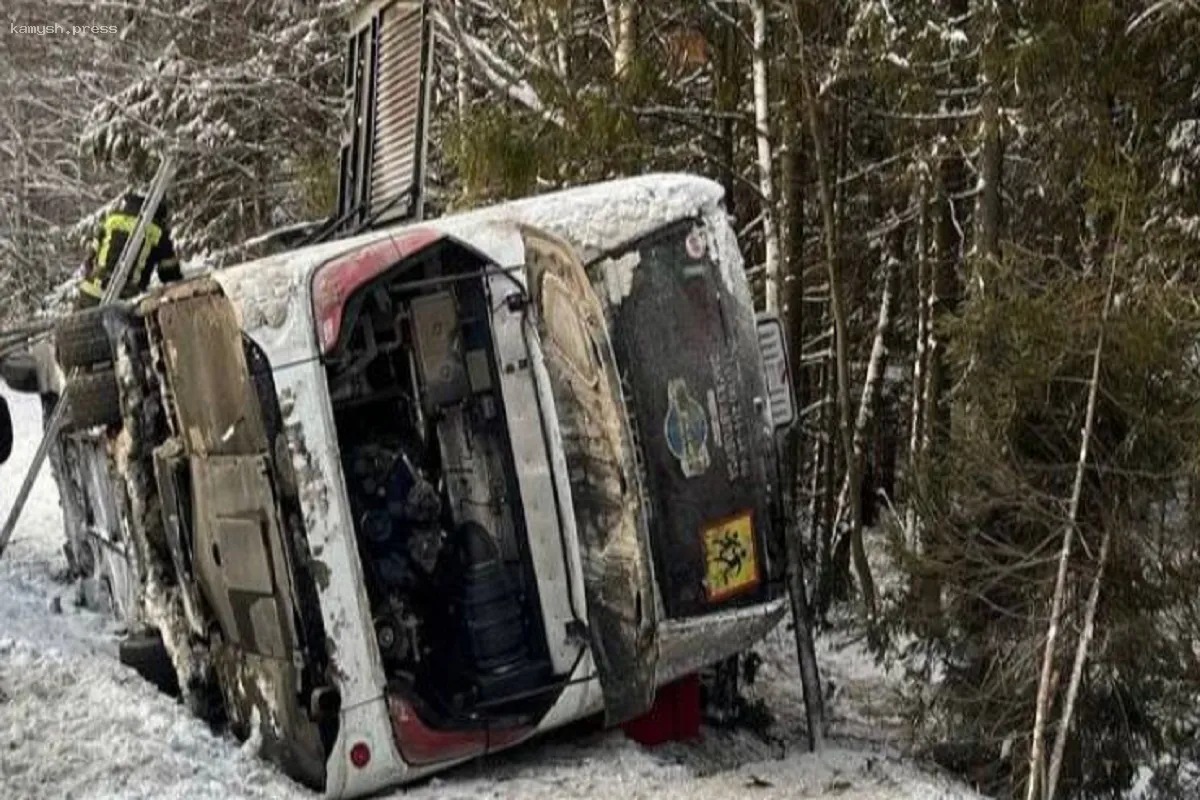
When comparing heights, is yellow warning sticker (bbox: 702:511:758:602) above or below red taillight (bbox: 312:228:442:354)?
below

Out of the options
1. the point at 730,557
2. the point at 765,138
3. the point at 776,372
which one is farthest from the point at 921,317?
the point at 730,557

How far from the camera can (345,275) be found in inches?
184

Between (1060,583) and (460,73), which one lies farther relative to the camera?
(460,73)

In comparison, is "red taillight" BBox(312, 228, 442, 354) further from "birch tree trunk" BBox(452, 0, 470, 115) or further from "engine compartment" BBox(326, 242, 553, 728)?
"birch tree trunk" BBox(452, 0, 470, 115)

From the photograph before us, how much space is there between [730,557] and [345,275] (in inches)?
68.2

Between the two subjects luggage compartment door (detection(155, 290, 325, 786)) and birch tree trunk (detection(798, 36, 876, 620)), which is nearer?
luggage compartment door (detection(155, 290, 325, 786))

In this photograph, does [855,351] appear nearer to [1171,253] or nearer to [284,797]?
[1171,253]

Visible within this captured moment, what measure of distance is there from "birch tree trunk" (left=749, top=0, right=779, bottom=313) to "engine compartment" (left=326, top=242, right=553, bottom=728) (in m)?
3.54

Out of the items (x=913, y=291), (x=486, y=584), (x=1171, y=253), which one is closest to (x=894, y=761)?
(x=486, y=584)

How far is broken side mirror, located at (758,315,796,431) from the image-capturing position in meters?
5.20

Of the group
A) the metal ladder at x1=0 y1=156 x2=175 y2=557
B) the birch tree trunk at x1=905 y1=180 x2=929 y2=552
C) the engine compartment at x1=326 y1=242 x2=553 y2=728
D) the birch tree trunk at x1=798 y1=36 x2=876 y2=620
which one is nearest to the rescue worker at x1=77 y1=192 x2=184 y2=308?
the metal ladder at x1=0 y1=156 x2=175 y2=557

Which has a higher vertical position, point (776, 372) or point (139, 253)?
point (139, 253)

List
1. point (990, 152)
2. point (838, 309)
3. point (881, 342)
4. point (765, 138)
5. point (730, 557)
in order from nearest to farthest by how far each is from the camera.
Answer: point (730, 557)
point (990, 152)
point (765, 138)
point (838, 309)
point (881, 342)

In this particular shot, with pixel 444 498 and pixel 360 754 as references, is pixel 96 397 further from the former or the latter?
pixel 360 754
